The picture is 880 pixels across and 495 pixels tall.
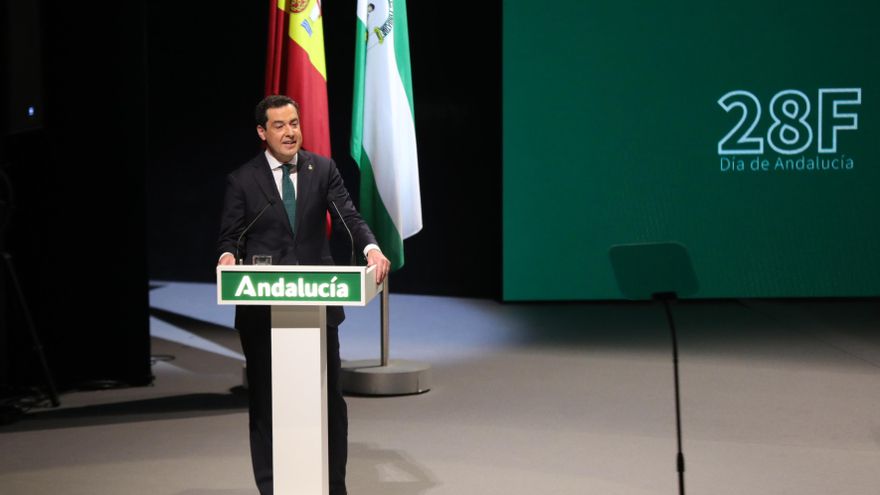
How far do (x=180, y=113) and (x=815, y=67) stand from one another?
5435 millimetres

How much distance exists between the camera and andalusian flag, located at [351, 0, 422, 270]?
5.71 metres

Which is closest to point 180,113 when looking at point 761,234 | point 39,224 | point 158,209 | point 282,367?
point 158,209

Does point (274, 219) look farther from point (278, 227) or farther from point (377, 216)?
point (377, 216)

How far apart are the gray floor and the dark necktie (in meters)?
1.14

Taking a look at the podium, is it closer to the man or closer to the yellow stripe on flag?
the man

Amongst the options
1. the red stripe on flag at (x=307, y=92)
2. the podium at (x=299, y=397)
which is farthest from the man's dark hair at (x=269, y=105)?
the red stripe on flag at (x=307, y=92)

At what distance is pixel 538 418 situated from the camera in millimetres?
5219

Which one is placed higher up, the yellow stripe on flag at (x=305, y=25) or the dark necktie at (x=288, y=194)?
the yellow stripe on flag at (x=305, y=25)

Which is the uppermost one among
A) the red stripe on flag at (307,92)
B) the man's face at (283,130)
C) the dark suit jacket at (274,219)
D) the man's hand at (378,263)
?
the red stripe on flag at (307,92)

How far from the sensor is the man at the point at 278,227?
3465mm

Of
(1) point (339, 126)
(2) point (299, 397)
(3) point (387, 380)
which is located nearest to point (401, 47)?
(3) point (387, 380)

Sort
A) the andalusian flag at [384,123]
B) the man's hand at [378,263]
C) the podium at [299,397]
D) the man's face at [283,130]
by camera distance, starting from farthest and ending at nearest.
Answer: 1. the andalusian flag at [384,123]
2. the man's face at [283,130]
3. the man's hand at [378,263]
4. the podium at [299,397]

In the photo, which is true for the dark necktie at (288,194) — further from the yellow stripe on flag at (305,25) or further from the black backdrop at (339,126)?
the black backdrop at (339,126)

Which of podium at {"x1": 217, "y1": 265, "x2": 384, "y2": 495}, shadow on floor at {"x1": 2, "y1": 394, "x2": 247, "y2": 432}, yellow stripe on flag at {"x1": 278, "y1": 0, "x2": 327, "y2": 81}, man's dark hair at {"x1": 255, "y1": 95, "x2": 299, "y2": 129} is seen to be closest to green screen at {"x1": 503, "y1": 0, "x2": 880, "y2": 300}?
yellow stripe on flag at {"x1": 278, "y1": 0, "x2": 327, "y2": 81}
